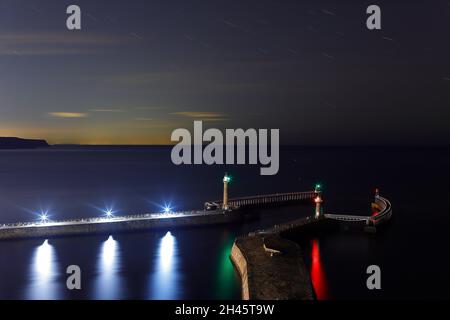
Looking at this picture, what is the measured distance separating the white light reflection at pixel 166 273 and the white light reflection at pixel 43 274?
26.4 ft

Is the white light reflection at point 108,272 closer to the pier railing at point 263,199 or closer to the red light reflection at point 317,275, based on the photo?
the red light reflection at point 317,275

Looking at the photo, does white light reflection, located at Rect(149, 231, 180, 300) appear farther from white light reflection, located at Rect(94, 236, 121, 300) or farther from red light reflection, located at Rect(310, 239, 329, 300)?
red light reflection, located at Rect(310, 239, 329, 300)

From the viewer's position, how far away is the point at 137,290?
125ft

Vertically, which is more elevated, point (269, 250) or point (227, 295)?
point (269, 250)

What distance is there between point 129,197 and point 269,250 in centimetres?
6404

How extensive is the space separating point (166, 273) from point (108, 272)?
528 cm

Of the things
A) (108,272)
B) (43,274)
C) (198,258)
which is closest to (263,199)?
(198,258)

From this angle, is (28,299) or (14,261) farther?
(14,261)

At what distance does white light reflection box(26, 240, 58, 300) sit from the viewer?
36.9 metres

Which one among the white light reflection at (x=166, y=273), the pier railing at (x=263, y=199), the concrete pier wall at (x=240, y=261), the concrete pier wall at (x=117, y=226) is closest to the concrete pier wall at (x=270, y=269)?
the concrete pier wall at (x=240, y=261)

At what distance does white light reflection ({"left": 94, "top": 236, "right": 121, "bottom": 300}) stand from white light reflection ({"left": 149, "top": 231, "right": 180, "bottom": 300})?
310 centimetres

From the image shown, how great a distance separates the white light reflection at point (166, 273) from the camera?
123 ft
